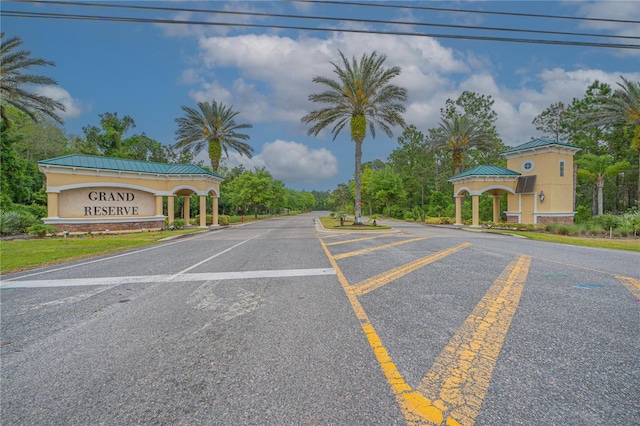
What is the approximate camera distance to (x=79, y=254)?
10414 millimetres

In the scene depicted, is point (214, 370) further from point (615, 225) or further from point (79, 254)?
point (615, 225)

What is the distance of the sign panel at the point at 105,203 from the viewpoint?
19.5 metres

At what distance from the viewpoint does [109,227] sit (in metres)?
20.5

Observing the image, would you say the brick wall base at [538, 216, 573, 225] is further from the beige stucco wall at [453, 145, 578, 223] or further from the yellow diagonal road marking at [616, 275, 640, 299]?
the yellow diagonal road marking at [616, 275, 640, 299]

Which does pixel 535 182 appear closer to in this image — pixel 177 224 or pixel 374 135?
pixel 374 135

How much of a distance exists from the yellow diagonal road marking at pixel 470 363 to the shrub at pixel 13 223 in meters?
23.0

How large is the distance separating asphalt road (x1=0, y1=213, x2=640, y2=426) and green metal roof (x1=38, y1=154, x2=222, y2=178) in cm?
1708

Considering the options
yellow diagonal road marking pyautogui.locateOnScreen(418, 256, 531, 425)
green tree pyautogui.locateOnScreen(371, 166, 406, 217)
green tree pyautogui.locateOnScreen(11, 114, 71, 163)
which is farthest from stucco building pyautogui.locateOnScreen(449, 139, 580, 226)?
green tree pyautogui.locateOnScreen(11, 114, 71, 163)

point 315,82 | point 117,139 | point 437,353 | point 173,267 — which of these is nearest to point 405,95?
point 315,82

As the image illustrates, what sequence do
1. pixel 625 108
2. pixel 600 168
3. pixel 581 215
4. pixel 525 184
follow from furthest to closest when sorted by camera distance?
pixel 600 168 → pixel 581 215 → pixel 525 184 → pixel 625 108

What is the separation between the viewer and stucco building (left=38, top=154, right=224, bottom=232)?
748 inches

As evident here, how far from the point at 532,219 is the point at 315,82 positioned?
20513 millimetres

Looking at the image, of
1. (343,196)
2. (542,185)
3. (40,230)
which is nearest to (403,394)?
(40,230)

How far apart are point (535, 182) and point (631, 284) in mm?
22922
